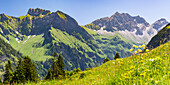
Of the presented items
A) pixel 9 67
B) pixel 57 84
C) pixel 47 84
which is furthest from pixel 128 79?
pixel 9 67

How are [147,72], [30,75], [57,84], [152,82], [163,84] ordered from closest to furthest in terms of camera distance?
1. [163,84]
2. [152,82]
3. [147,72]
4. [57,84]
5. [30,75]

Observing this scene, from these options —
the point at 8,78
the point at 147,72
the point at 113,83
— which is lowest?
the point at 8,78

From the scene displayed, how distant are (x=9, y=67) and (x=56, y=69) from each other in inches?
861

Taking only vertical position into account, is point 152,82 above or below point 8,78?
above

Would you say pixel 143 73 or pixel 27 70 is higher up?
pixel 143 73

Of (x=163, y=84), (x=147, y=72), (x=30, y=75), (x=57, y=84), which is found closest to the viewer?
(x=163, y=84)

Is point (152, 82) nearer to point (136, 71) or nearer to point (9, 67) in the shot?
point (136, 71)

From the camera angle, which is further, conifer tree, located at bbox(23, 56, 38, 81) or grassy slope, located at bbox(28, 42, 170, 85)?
conifer tree, located at bbox(23, 56, 38, 81)

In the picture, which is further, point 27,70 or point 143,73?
point 27,70

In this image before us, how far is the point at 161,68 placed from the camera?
189 inches

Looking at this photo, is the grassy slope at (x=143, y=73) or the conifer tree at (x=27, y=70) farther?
the conifer tree at (x=27, y=70)

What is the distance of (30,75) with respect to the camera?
135 ft

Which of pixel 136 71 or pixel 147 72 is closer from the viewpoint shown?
pixel 147 72

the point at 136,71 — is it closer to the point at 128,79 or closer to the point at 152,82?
the point at 128,79
